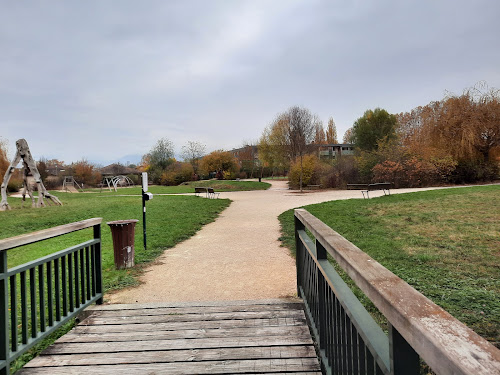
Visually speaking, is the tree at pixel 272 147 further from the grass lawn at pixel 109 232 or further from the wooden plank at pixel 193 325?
the wooden plank at pixel 193 325

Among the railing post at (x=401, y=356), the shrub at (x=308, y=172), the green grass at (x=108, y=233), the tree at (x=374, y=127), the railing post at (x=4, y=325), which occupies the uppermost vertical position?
the tree at (x=374, y=127)

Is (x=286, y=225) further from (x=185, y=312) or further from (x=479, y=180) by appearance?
(x=479, y=180)

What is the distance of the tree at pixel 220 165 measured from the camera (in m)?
49.0

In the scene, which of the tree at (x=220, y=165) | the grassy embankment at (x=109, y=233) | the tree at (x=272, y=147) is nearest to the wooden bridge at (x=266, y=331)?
the grassy embankment at (x=109, y=233)

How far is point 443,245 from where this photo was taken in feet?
20.9

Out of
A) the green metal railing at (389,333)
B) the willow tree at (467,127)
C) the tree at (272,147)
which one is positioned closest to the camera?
the green metal railing at (389,333)

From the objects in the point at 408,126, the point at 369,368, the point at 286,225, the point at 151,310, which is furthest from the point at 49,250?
the point at 408,126

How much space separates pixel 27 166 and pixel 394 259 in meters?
20.8

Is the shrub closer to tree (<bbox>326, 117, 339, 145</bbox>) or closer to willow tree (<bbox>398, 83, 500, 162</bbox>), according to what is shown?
willow tree (<bbox>398, 83, 500, 162</bbox>)

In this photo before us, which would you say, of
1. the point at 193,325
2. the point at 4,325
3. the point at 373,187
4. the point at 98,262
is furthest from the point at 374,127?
the point at 4,325

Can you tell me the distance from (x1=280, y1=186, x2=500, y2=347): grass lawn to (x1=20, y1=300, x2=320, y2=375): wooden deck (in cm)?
193

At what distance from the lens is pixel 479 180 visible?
24625mm

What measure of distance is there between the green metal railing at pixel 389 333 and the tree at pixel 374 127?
4696 cm

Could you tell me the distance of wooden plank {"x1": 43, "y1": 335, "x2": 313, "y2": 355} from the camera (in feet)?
8.55
